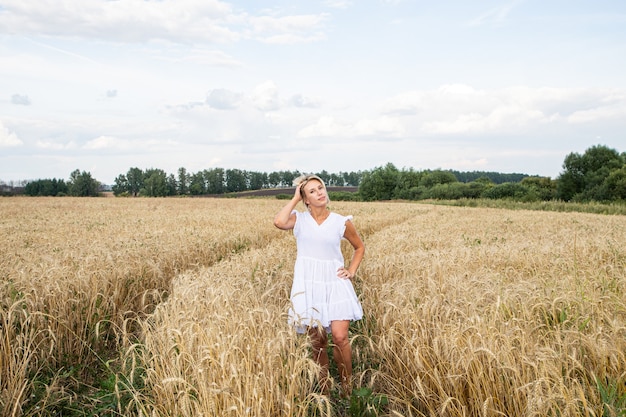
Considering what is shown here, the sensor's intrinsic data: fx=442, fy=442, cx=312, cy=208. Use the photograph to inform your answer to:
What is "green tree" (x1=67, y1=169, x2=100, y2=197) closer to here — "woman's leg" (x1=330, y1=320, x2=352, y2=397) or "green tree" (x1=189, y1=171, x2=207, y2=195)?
"green tree" (x1=189, y1=171, x2=207, y2=195)

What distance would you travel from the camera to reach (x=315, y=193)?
187 inches

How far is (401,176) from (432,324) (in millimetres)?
116708

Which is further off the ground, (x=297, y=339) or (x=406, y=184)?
(x=406, y=184)

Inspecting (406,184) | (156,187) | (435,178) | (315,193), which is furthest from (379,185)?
(315,193)

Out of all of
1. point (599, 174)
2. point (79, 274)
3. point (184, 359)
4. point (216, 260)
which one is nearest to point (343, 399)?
point (184, 359)

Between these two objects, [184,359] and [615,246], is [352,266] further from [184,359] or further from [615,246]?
A: [615,246]

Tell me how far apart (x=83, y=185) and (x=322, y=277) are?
4886 inches

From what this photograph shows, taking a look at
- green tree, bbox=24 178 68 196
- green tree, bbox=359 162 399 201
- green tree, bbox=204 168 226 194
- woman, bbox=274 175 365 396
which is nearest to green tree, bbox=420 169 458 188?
green tree, bbox=359 162 399 201

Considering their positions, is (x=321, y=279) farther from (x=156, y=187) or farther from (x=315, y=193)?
(x=156, y=187)

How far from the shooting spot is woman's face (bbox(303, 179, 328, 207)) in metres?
4.76

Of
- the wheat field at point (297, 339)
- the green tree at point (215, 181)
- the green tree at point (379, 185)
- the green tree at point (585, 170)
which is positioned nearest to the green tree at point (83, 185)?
the green tree at point (215, 181)

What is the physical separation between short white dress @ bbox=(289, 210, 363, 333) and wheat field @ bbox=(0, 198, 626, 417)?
0.33 meters

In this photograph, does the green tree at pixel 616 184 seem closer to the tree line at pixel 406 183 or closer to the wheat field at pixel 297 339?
the tree line at pixel 406 183

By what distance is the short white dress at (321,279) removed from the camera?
4.59 metres
